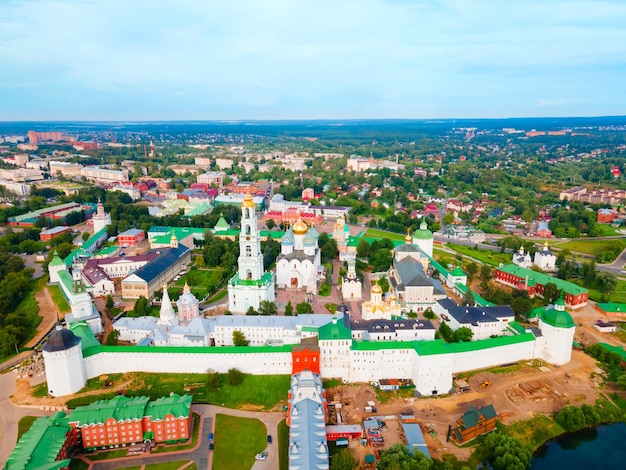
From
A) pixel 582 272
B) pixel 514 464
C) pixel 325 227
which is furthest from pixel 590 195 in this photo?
pixel 514 464

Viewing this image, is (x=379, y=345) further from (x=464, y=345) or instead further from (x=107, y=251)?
(x=107, y=251)

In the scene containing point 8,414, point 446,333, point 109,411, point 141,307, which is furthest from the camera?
point 141,307

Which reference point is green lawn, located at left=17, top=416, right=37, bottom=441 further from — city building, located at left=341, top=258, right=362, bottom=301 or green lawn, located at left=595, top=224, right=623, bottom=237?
green lawn, located at left=595, top=224, right=623, bottom=237

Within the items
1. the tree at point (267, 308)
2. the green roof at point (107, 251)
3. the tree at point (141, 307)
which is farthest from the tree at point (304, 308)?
the green roof at point (107, 251)

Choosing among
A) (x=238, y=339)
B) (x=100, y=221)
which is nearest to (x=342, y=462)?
(x=238, y=339)

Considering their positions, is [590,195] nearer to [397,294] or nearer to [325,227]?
[325,227]

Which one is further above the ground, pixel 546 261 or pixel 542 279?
pixel 542 279

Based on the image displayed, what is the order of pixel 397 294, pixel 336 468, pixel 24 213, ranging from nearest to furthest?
1. pixel 336 468
2. pixel 397 294
3. pixel 24 213
